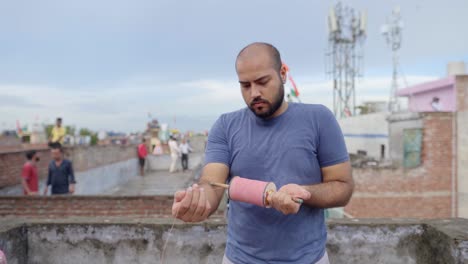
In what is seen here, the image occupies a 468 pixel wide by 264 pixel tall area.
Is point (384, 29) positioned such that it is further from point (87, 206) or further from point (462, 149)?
point (87, 206)

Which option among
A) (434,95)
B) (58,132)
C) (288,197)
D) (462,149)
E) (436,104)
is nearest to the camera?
(288,197)

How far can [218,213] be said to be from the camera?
6.30 metres

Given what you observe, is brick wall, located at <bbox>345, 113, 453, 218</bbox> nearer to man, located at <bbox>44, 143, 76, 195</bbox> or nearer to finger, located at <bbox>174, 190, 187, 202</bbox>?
man, located at <bbox>44, 143, 76, 195</bbox>

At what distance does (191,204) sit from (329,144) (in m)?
0.73

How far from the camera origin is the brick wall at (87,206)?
665cm

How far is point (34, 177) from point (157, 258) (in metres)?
6.86

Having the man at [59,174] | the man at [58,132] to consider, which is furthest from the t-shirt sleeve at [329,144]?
the man at [58,132]

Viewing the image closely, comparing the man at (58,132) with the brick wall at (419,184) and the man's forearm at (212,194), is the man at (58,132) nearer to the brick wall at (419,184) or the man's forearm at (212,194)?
the brick wall at (419,184)

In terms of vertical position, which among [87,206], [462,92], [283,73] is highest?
[462,92]

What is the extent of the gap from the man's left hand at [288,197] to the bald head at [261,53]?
2.05 ft

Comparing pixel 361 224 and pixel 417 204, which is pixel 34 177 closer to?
pixel 361 224

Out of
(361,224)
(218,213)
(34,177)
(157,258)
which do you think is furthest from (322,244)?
(34,177)

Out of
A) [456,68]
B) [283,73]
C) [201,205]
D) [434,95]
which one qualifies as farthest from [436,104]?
[201,205]

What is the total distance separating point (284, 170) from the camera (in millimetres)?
1882
